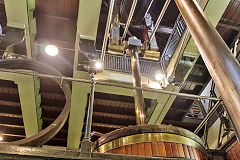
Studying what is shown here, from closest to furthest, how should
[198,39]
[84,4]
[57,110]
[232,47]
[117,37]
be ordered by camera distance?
[198,39]
[117,37]
[84,4]
[232,47]
[57,110]

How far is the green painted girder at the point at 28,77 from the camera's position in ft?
15.5

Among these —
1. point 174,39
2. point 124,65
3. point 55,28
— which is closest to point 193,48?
point 174,39

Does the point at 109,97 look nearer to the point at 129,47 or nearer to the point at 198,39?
the point at 129,47

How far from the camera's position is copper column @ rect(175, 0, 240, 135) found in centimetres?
135

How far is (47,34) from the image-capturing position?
600 centimetres

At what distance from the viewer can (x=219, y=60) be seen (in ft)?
5.20

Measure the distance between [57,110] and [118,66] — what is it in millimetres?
2798

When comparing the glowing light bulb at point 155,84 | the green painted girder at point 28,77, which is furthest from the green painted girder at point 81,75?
the glowing light bulb at point 155,84

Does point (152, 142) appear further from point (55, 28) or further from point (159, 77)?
point (55, 28)

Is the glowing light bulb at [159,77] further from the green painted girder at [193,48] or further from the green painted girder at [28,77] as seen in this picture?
the green painted girder at [28,77]

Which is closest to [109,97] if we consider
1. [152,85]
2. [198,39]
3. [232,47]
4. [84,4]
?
[152,85]

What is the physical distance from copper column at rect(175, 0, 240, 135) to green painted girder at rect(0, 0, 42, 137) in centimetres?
404

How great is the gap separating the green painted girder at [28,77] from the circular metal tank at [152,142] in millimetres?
3872

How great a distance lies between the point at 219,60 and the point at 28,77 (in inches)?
210
